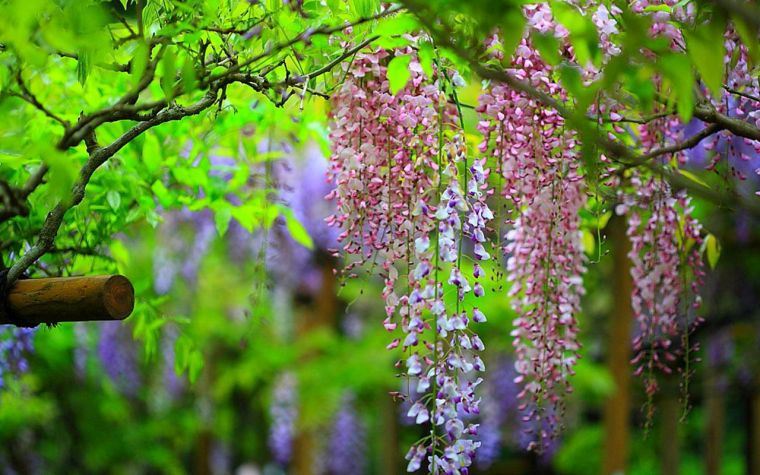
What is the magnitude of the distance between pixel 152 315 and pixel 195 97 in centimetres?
60

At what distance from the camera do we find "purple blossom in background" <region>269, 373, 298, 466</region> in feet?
23.2

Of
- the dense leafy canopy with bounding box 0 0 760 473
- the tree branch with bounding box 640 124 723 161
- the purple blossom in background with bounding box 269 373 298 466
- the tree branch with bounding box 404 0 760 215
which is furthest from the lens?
the purple blossom in background with bounding box 269 373 298 466

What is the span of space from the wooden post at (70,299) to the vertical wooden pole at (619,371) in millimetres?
3074

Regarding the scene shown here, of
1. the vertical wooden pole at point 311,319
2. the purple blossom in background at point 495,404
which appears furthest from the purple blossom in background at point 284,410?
the purple blossom in background at point 495,404

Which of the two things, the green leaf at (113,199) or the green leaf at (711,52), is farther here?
the green leaf at (113,199)

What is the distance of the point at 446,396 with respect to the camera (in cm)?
174

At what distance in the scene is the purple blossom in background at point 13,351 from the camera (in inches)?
120

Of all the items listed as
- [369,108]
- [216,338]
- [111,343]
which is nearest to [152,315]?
[369,108]

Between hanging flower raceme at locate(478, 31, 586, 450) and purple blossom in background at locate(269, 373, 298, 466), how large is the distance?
185 inches

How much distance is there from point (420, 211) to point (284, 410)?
19.0 ft

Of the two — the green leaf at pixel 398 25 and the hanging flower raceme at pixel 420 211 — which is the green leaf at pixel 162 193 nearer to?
the hanging flower raceme at pixel 420 211

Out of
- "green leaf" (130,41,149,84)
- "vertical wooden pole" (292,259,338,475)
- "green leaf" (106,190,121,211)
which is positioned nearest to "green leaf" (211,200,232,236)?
"green leaf" (106,190,121,211)

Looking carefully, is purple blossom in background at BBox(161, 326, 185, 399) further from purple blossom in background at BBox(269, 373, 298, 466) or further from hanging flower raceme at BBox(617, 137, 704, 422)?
hanging flower raceme at BBox(617, 137, 704, 422)

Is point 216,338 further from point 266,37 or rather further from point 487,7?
point 487,7
